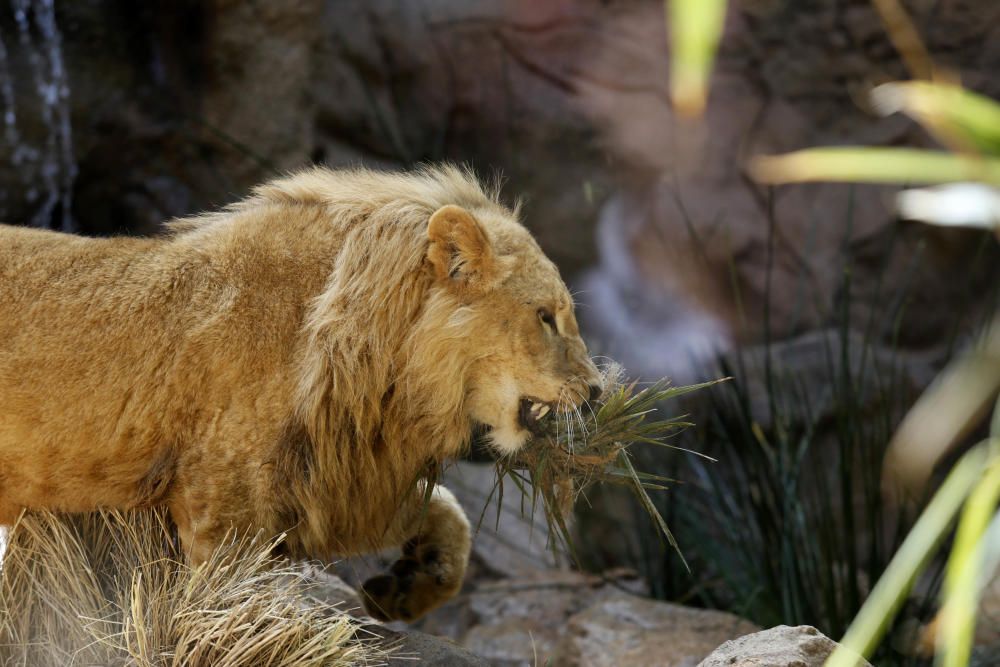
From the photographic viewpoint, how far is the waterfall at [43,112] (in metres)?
6.94

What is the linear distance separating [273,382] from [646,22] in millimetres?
5132

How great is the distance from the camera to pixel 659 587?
5.54 metres

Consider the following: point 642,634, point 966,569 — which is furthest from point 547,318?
point 966,569

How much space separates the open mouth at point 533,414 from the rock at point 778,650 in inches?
31.4

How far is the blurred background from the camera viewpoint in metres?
7.01

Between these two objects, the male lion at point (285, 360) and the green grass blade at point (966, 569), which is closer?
the green grass blade at point (966, 569)

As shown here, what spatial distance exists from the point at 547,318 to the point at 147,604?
1355mm

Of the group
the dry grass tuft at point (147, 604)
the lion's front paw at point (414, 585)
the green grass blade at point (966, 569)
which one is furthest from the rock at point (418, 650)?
the green grass blade at point (966, 569)

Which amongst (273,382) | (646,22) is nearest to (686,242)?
(646,22)

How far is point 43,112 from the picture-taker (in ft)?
23.0

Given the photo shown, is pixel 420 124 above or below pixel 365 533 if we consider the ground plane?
above

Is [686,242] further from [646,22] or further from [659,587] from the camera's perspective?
[659,587]

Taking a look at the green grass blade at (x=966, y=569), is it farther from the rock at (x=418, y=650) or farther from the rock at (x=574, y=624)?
the rock at (x=574, y=624)

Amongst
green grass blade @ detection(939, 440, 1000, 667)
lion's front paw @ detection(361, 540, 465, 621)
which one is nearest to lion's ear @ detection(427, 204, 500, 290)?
lion's front paw @ detection(361, 540, 465, 621)
